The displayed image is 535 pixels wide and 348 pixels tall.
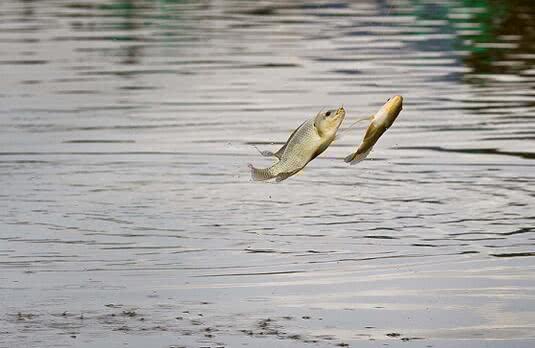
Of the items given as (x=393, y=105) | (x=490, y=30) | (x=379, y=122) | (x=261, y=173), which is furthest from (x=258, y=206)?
(x=490, y=30)

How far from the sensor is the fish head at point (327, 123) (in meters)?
9.94

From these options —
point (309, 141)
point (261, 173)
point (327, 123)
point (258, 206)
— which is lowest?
point (258, 206)

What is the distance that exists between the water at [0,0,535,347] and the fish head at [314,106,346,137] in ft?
3.49

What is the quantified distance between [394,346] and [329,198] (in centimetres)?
526

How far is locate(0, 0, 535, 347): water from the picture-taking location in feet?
33.2

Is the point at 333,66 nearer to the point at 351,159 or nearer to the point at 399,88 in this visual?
the point at 399,88

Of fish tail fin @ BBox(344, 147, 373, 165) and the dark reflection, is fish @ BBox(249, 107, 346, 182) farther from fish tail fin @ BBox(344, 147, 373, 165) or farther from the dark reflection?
the dark reflection

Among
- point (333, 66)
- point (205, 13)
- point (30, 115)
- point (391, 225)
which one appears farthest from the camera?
point (205, 13)

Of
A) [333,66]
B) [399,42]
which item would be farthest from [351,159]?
[399,42]

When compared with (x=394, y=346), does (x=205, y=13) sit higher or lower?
lower

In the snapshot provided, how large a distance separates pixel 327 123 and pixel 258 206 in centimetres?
428

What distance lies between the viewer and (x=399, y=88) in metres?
24.3

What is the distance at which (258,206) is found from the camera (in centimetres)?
1423

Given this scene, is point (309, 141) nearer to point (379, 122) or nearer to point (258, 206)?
point (379, 122)
